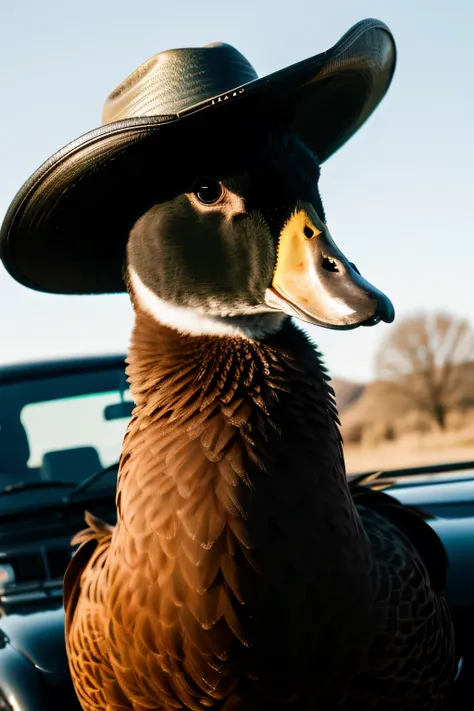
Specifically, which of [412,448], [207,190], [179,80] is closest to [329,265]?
[207,190]

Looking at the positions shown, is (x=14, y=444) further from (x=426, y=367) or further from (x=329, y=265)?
(x=426, y=367)

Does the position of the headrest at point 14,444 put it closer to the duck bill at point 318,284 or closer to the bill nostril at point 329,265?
the duck bill at point 318,284

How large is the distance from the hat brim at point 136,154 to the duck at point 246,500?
0.24ft

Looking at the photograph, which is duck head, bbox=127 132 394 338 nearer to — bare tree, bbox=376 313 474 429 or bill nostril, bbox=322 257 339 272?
bill nostril, bbox=322 257 339 272

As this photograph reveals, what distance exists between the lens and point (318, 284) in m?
1.64

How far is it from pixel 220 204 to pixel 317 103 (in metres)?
0.45

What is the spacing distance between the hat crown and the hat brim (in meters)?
0.14

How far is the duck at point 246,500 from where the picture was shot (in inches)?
63.7

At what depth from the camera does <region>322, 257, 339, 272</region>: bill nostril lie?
1641mm

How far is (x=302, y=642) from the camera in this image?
5.32ft

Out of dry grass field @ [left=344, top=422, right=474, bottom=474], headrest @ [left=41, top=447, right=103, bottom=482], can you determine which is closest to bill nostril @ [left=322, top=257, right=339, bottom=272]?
headrest @ [left=41, top=447, right=103, bottom=482]

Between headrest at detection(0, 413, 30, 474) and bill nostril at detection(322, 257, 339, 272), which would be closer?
bill nostril at detection(322, 257, 339, 272)

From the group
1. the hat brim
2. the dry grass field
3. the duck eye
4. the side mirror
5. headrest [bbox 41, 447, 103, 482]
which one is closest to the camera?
the hat brim

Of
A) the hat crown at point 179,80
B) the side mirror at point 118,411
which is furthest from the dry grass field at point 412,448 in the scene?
the hat crown at point 179,80
